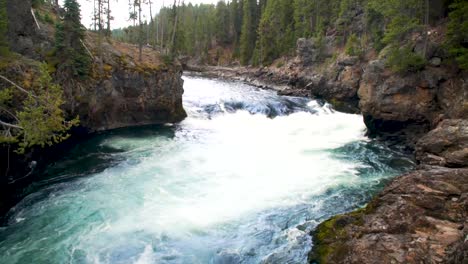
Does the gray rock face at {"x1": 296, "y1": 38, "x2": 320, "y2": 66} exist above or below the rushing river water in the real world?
above

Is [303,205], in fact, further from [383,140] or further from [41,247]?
[383,140]

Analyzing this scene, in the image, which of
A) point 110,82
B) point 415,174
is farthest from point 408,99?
point 110,82

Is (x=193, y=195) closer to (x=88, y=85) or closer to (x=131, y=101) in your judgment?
(x=88, y=85)

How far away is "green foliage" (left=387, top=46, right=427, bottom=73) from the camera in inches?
970

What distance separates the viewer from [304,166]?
19.9m

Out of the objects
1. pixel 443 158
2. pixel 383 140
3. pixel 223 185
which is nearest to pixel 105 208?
pixel 223 185

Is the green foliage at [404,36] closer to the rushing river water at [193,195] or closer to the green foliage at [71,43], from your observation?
the rushing river water at [193,195]

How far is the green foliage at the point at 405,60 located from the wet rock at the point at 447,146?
8.68 metres

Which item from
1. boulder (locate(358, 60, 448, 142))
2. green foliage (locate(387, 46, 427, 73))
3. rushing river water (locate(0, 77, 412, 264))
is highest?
green foliage (locate(387, 46, 427, 73))

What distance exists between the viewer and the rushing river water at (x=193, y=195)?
11494mm

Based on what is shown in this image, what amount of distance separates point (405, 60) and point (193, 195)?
18.8 m

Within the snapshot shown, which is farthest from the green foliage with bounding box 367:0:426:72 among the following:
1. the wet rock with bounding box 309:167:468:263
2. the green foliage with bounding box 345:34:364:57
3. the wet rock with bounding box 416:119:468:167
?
the wet rock with bounding box 309:167:468:263

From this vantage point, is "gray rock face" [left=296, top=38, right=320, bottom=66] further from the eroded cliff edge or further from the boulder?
the eroded cliff edge

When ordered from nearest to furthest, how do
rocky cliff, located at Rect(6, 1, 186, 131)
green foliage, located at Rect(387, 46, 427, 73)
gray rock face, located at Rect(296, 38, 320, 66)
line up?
rocky cliff, located at Rect(6, 1, 186, 131), green foliage, located at Rect(387, 46, 427, 73), gray rock face, located at Rect(296, 38, 320, 66)
